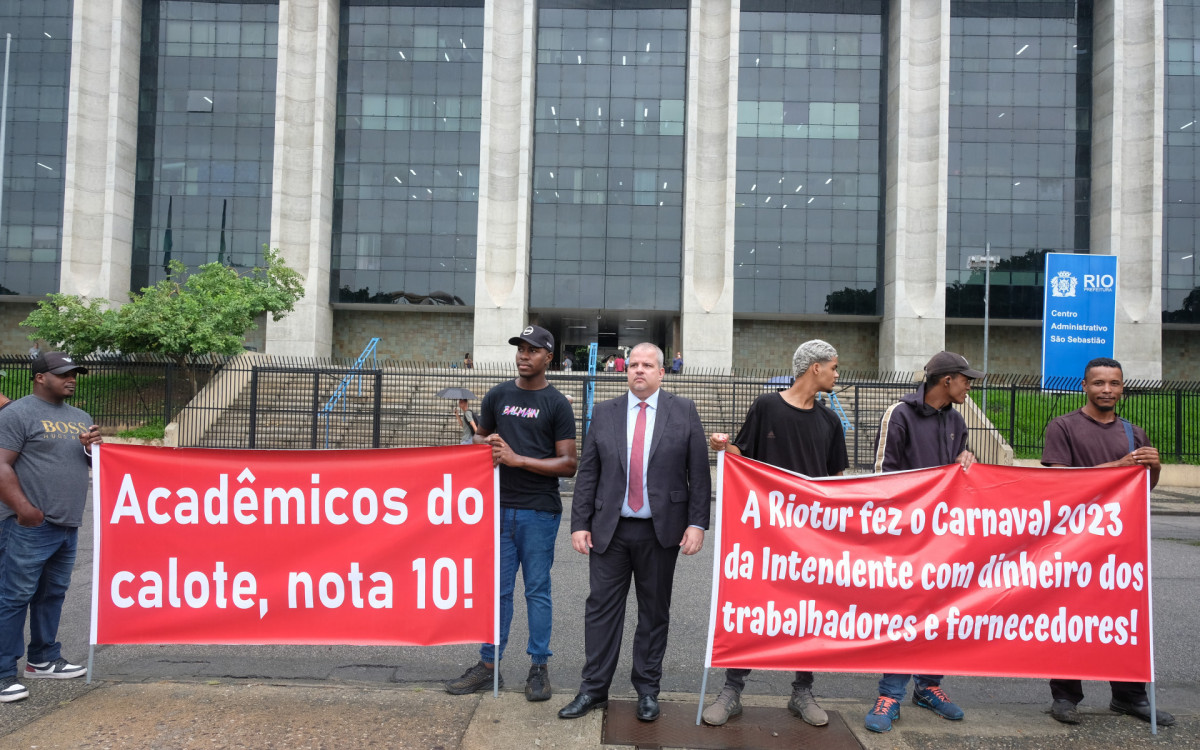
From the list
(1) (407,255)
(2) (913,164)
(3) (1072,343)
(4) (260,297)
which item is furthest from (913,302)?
(4) (260,297)

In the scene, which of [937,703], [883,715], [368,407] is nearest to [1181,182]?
[368,407]

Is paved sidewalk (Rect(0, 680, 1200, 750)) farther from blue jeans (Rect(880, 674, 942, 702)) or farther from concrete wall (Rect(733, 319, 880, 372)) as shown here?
concrete wall (Rect(733, 319, 880, 372))

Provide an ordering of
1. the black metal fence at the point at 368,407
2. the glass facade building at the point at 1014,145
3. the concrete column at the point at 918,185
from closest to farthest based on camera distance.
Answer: the black metal fence at the point at 368,407 < the concrete column at the point at 918,185 < the glass facade building at the point at 1014,145

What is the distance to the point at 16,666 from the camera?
4.31 metres

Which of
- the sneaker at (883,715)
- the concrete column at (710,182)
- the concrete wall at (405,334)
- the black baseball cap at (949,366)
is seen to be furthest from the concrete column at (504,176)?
the sneaker at (883,715)

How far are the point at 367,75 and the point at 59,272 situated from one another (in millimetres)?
18362

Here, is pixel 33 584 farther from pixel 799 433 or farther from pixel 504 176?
pixel 504 176

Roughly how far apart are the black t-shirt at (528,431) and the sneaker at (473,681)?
987mm

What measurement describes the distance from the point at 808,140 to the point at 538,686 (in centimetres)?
3910

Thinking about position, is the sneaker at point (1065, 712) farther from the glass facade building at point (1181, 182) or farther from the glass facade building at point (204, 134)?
the glass facade building at point (1181, 182)

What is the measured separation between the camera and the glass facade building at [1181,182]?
3794 cm

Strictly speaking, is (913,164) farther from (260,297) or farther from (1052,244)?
(260,297)

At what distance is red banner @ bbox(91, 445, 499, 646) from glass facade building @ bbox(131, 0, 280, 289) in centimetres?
3825

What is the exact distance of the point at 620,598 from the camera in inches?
169
